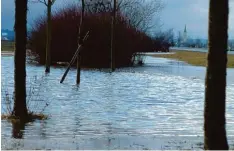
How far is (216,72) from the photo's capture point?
227 inches

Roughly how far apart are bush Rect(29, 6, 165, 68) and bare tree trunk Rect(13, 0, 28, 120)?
24905 mm

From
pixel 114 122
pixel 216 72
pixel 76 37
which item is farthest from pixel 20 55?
pixel 76 37

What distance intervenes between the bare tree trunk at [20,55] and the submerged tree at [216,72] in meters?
4.92

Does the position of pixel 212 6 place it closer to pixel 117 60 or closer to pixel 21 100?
pixel 21 100

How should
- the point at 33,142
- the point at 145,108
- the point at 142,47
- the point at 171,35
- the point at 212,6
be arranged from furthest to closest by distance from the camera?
1. the point at 171,35
2. the point at 142,47
3. the point at 145,108
4. the point at 33,142
5. the point at 212,6

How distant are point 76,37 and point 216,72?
97.8ft

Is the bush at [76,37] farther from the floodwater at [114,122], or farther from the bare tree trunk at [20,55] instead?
the bare tree trunk at [20,55]

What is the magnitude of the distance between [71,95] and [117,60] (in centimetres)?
2085

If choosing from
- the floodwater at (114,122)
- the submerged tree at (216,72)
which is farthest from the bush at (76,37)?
the submerged tree at (216,72)

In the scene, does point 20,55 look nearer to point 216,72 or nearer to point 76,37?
point 216,72

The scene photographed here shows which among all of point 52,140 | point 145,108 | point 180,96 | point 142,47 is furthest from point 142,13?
point 52,140

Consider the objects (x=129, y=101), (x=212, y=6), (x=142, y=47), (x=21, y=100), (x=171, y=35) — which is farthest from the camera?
(x=171, y=35)

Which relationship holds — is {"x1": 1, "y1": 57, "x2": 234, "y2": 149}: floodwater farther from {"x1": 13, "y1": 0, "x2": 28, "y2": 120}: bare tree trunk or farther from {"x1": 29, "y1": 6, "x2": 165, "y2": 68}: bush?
{"x1": 29, "y1": 6, "x2": 165, "y2": 68}: bush

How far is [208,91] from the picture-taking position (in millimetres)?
5852
